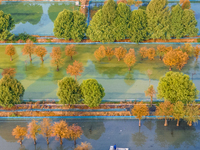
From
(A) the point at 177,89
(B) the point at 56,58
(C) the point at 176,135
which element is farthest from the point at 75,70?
(C) the point at 176,135

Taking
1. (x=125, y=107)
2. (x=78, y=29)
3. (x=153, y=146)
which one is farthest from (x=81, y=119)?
(x=78, y=29)

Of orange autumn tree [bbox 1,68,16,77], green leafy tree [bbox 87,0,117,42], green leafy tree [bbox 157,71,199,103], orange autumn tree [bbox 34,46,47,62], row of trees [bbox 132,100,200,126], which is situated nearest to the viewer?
row of trees [bbox 132,100,200,126]

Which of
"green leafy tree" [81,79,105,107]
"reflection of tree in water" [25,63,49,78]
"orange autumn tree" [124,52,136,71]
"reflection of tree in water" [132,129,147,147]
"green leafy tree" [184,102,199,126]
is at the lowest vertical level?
"reflection of tree in water" [132,129,147,147]

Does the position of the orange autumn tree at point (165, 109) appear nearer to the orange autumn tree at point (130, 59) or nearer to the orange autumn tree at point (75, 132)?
the orange autumn tree at point (75, 132)

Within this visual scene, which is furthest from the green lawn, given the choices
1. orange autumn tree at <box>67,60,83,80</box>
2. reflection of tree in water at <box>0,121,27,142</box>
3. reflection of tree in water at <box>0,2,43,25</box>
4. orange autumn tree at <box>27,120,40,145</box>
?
reflection of tree in water at <box>0,2,43,25</box>

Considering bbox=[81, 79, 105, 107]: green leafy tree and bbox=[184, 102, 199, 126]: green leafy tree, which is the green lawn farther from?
bbox=[184, 102, 199, 126]: green leafy tree
